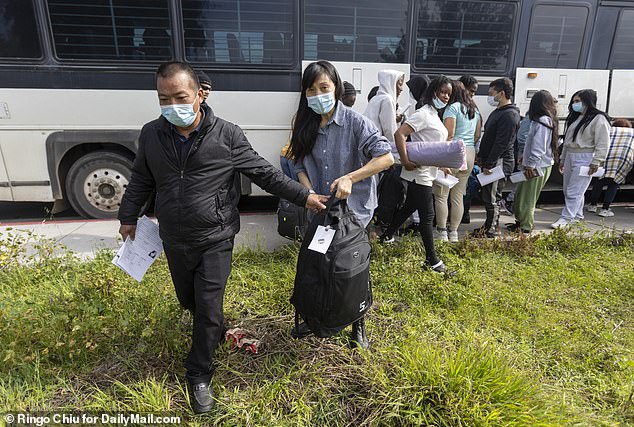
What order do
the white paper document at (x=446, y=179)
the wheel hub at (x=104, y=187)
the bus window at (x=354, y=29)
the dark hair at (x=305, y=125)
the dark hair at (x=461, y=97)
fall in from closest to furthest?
1. the dark hair at (x=305, y=125)
2. the white paper document at (x=446, y=179)
3. the dark hair at (x=461, y=97)
4. the bus window at (x=354, y=29)
5. the wheel hub at (x=104, y=187)

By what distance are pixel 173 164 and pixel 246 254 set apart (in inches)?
82.1

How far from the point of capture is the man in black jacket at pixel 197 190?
1.94m

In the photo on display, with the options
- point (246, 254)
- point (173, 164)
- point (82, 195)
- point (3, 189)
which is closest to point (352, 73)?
point (246, 254)

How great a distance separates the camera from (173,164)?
1957 millimetres

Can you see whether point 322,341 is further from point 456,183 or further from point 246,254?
point 456,183

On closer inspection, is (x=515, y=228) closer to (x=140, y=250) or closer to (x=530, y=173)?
(x=530, y=173)

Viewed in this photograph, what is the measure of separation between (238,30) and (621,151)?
18.3 ft

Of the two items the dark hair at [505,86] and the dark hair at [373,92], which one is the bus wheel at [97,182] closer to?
the dark hair at [373,92]

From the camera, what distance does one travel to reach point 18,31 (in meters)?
4.38

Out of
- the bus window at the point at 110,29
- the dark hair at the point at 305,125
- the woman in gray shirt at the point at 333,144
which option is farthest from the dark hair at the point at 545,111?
the bus window at the point at 110,29

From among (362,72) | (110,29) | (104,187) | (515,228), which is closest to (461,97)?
(362,72)

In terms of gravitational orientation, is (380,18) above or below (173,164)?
above

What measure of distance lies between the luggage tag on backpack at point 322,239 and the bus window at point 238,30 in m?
3.52

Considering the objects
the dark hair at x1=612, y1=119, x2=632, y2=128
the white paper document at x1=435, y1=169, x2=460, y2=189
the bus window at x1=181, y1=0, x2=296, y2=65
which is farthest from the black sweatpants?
the dark hair at x1=612, y1=119, x2=632, y2=128
